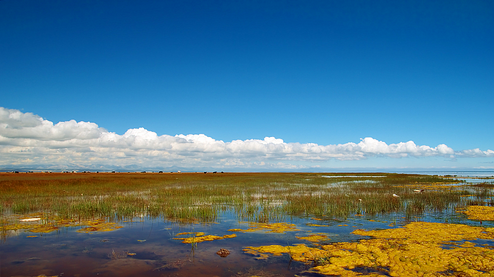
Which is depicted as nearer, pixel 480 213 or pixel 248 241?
pixel 248 241

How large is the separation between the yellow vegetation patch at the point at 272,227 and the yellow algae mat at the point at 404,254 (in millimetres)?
2701

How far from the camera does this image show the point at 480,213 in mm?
16609

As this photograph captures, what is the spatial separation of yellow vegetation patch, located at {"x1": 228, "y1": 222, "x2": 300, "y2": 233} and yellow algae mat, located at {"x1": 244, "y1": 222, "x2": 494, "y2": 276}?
8.86 feet

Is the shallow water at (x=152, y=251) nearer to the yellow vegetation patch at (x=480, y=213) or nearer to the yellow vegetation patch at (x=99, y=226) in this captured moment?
the yellow vegetation patch at (x=99, y=226)

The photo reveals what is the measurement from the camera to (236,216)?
16.4m

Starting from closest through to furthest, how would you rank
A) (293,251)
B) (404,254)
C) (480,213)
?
(404,254) → (293,251) → (480,213)

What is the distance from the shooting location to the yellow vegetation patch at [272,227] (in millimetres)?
12803

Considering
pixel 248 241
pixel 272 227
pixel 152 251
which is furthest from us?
pixel 272 227

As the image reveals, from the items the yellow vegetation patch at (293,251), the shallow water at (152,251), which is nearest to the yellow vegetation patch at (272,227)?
the shallow water at (152,251)

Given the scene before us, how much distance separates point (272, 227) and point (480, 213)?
12959mm

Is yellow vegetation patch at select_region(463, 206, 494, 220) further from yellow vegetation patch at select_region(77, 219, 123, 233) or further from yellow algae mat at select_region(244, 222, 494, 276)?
yellow vegetation patch at select_region(77, 219, 123, 233)

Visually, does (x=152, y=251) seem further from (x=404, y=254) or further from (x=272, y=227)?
(x=404, y=254)

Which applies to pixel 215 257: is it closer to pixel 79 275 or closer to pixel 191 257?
pixel 191 257

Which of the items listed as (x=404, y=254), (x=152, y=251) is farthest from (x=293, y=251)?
(x=152, y=251)
